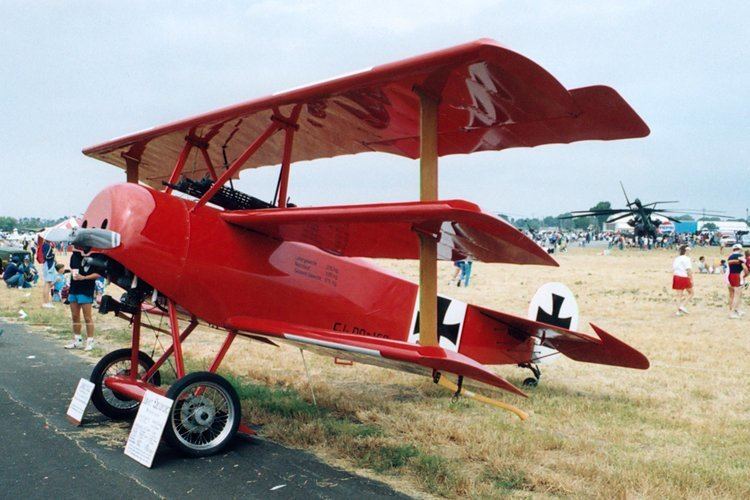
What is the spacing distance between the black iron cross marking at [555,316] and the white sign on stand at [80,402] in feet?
16.0

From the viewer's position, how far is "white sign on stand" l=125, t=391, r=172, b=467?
4.34 metres

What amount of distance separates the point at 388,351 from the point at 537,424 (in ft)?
7.72

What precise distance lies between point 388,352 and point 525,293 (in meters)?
15.9

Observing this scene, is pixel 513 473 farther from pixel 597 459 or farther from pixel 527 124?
pixel 527 124

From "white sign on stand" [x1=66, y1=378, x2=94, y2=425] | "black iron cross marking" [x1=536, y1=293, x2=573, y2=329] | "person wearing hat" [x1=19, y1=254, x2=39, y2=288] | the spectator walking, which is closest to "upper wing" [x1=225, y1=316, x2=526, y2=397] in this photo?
"white sign on stand" [x1=66, y1=378, x2=94, y2=425]

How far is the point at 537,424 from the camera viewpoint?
5660 mm

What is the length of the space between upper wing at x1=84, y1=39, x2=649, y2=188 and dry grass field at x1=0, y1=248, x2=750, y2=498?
252cm

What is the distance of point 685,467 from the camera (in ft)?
14.7

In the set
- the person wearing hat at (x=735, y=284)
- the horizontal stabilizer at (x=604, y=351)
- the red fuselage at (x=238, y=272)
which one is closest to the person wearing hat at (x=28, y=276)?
the red fuselage at (x=238, y=272)

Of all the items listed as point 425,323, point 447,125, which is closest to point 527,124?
point 447,125

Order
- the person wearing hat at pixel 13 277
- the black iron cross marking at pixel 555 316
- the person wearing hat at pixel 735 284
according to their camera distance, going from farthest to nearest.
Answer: the person wearing hat at pixel 13 277
the person wearing hat at pixel 735 284
the black iron cross marking at pixel 555 316

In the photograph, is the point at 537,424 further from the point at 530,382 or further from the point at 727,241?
the point at 727,241

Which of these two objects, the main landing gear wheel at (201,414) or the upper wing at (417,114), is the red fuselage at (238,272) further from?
the upper wing at (417,114)

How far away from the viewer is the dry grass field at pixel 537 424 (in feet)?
13.8
